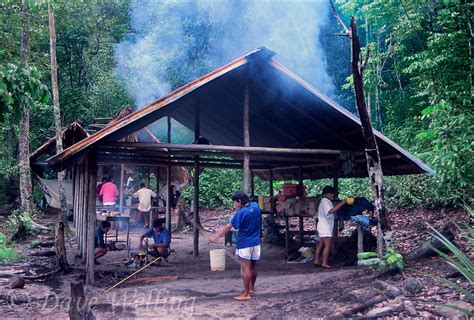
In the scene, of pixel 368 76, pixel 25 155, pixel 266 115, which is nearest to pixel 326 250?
pixel 266 115

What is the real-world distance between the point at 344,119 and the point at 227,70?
8.37 feet

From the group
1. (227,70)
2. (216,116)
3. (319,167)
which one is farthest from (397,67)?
(227,70)

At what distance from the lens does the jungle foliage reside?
10.0m

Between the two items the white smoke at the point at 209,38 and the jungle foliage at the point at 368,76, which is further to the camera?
the white smoke at the point at 209,38

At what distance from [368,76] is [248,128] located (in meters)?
10.9

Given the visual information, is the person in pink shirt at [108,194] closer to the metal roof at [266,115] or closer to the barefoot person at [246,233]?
the metal roof at [266,115]

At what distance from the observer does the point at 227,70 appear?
8.48 metres

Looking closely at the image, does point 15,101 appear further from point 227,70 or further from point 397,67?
point 397,67

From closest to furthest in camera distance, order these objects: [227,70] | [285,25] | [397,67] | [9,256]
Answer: [227,70] → [9,256] → [397,67] → [285,25]

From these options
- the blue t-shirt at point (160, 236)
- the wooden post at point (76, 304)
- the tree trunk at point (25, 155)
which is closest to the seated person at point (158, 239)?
the blue t-shirt at point (160, 236)

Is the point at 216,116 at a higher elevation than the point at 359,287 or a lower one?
higher

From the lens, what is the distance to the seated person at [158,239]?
1047cm

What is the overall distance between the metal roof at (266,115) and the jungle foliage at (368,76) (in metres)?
1.28

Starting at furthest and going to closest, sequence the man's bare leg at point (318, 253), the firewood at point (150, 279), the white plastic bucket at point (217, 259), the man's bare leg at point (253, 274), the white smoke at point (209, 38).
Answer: the white smoke at point (209, 38) → the man's bare leg at point (318, 253) → the white plastic bucket at point (217, 259) → the firewood at point (150, 279) → the man's bare leg at point (253, 274)
